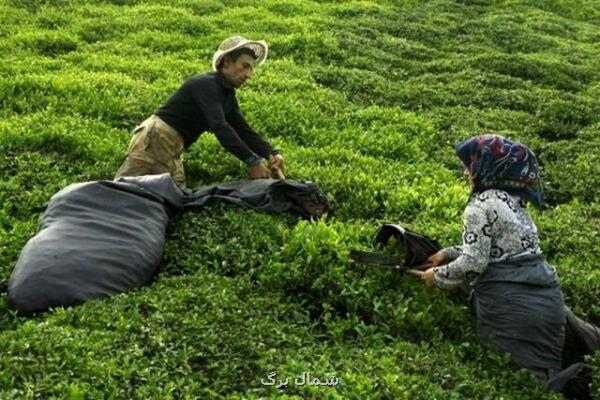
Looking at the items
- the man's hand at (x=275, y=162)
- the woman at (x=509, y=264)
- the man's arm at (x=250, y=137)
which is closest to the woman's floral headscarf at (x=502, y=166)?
the woman at (x=509, y=264)

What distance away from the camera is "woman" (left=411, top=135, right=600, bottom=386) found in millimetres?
5801

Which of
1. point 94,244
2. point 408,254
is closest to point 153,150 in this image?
point 94,244

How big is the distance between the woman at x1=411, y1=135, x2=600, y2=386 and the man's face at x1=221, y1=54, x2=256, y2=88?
3.07m

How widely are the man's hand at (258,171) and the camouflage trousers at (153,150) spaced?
978 mm

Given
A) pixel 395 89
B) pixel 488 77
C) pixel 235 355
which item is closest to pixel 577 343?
pixel 235 355

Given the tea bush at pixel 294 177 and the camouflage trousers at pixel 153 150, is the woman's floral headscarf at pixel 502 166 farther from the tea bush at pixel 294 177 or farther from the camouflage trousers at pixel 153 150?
the camouflage trousers at pixel 153 150

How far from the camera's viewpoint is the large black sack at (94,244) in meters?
5.72

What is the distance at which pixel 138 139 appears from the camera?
838cm

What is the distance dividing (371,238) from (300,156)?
2942mm

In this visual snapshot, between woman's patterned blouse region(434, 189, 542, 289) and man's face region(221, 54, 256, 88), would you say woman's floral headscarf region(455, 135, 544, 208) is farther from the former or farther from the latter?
man's face region(221, 54, 256, 88)

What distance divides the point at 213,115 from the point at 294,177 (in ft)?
4.75

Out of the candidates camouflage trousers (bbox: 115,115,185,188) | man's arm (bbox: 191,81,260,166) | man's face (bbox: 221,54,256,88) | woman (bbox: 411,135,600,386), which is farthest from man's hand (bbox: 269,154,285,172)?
woman (bbox: 411,135,600,386)

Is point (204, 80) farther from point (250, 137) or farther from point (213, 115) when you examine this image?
point (250, 137)

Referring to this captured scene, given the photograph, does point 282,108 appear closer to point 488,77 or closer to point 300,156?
point 300,156
